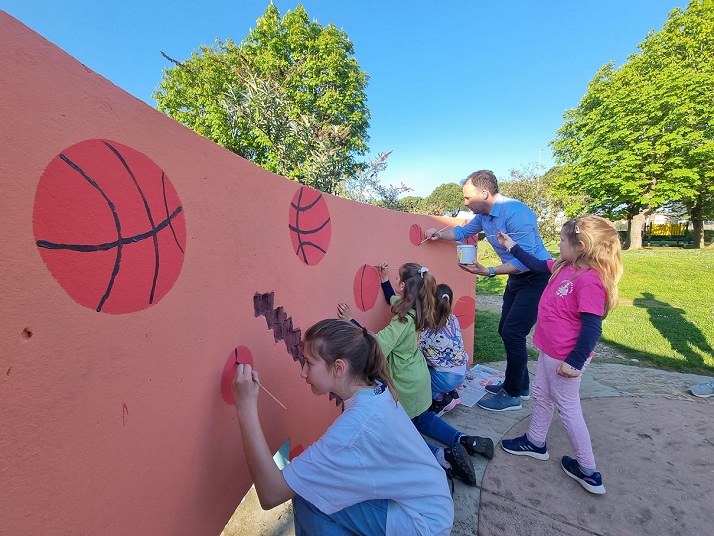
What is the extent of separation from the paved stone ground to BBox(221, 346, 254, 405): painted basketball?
107 centimetres

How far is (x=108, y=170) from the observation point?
89 cm

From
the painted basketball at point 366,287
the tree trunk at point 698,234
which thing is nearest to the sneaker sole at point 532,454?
the painted basketball at point 366,287

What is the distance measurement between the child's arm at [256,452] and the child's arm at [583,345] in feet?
5.34

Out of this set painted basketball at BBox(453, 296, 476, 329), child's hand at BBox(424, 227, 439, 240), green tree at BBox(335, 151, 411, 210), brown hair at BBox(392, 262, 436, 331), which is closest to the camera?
brown hair at BBox(392, 262, 436, 331)

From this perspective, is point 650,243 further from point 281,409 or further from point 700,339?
point 281,409

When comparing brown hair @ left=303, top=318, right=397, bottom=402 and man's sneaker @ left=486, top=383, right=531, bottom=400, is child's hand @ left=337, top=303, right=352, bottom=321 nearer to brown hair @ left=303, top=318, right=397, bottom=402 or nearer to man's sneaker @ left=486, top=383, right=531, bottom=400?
brown hair @ left=303, top=318, right=397, bottom=402

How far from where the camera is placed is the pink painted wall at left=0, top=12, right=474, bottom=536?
0.71 m

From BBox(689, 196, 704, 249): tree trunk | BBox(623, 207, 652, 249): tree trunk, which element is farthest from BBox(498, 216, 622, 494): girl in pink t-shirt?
BBox(689, 196, 704, 249): tree trunk

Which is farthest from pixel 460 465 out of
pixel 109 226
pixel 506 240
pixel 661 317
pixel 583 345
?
pixel 661 317

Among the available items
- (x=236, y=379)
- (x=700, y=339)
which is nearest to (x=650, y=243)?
(x=700, y=339)

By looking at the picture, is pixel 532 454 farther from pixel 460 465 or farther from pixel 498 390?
pixel 498 390

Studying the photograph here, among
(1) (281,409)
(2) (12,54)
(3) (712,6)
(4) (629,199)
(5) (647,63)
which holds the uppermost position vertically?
(3) (712,6)

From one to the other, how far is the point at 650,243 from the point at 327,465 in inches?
1028

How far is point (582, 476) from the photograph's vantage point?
2.05m
